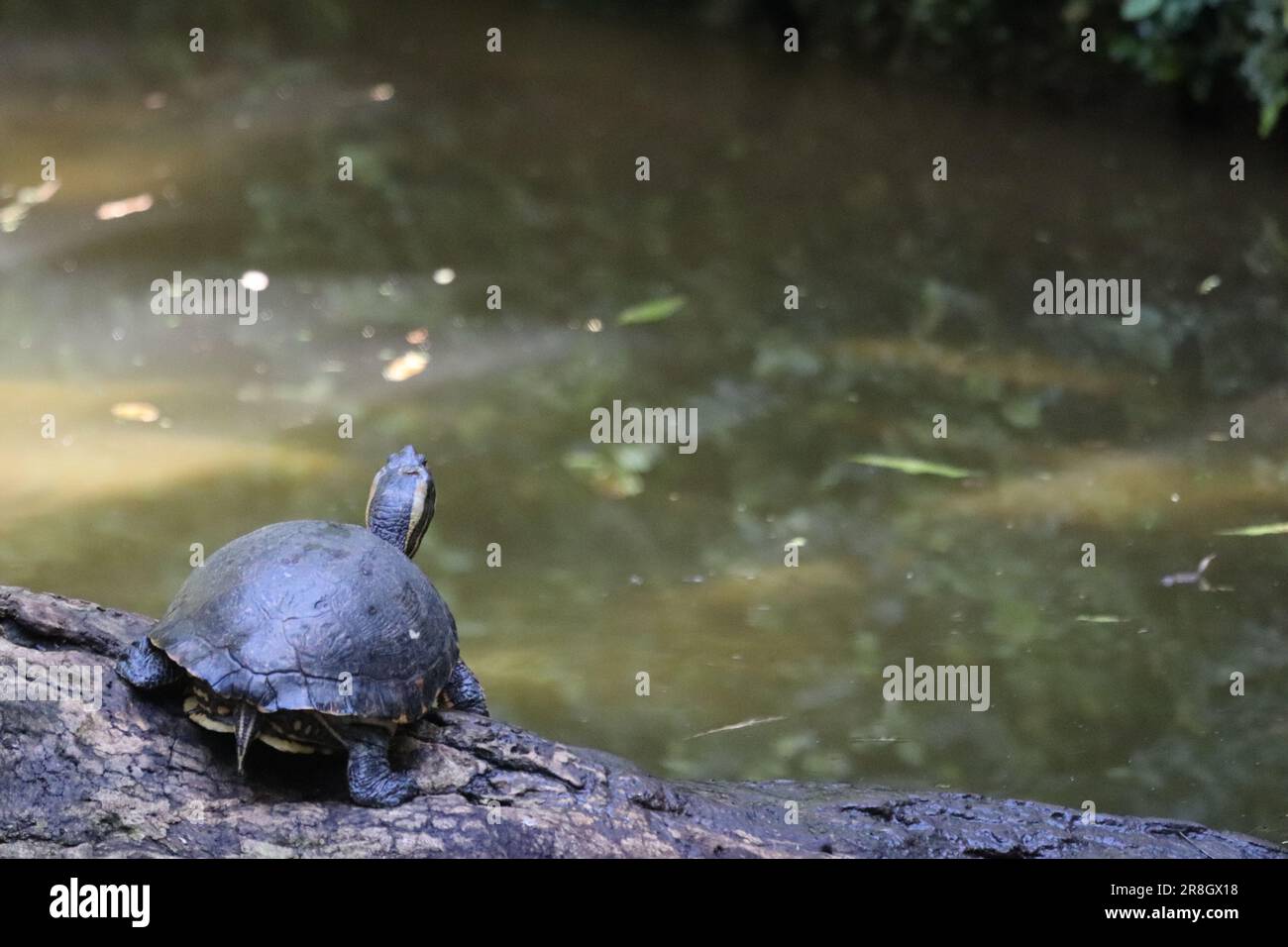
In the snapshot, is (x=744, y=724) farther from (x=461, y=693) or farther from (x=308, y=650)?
(x=308, y=650)

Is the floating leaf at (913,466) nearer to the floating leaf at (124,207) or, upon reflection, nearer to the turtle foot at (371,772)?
the turtle foot at (371,772)

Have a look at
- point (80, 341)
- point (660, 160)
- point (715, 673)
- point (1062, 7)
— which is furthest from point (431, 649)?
point (1062, 7)

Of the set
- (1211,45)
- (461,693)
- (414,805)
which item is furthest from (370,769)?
(1211,45)

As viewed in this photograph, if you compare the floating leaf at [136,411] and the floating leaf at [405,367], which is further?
the floating leaf at [405,367]

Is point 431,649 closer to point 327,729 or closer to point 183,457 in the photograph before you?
point 327,729

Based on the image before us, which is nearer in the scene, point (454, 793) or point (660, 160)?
point (454, 793)

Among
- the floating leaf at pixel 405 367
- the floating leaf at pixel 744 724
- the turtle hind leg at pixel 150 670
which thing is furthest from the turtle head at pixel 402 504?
the floating leaf at pixel 405 367
